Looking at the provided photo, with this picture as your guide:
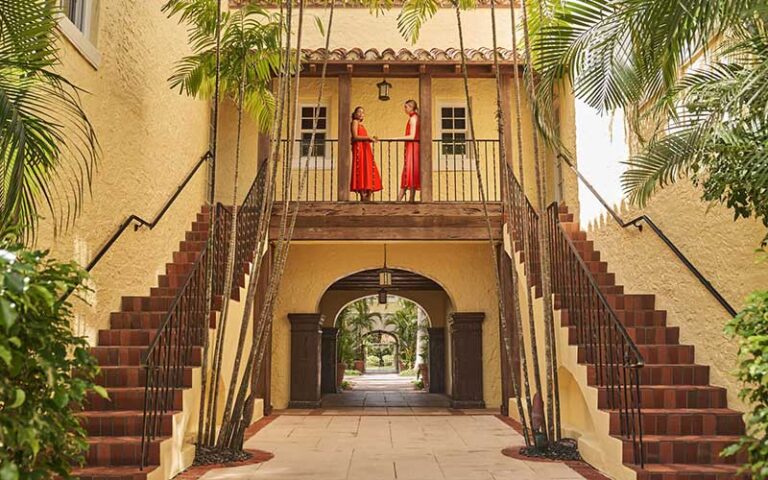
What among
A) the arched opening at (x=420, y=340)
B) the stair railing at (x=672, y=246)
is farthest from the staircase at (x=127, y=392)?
the arched opening at (x=420, y=340)

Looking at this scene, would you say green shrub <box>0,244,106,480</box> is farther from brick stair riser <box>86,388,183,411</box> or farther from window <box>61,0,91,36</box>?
window <box>61,0,91,36</box>

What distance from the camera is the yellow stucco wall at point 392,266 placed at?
10.7m

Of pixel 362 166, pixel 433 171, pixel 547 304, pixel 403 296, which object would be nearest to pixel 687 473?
pixel 547 304

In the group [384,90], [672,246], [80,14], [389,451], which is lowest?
[389,451]

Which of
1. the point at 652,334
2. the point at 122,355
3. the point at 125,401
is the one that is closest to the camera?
the point at 125,401

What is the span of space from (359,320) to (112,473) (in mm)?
23708

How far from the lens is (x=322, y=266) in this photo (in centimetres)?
1109

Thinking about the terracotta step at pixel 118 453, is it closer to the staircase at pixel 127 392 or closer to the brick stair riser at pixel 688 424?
the staircase at pixel 127 392

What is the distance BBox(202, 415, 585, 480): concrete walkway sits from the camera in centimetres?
538

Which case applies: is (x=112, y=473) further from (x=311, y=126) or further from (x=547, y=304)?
(x=311, y=126)

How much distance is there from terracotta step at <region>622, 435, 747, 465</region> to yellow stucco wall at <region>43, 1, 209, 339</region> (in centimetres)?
465

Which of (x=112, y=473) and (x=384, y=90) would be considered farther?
(x=384, y=90)

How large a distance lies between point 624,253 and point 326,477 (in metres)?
4.28

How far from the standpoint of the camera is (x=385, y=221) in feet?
30.8
